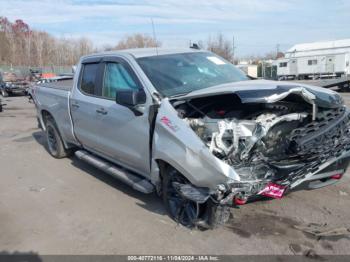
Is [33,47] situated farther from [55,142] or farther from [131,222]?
[131,222]

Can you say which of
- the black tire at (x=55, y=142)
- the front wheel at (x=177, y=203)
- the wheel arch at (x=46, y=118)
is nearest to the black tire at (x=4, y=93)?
the wheel arch at (x=46, y=118)

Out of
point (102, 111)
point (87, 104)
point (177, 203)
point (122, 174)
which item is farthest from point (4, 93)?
point (177, 203)

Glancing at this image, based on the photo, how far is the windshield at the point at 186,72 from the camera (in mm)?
4594

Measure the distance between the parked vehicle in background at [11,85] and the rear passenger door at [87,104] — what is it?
23.7 meters

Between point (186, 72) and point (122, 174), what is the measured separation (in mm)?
1598

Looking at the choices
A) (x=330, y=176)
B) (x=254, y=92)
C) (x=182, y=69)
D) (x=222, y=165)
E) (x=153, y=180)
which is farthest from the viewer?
(x=182, y=69)

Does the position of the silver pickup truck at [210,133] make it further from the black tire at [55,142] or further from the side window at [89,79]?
the black tire at [55,142]

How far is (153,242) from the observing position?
4035mm

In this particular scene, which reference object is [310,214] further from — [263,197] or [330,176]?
[263,197]

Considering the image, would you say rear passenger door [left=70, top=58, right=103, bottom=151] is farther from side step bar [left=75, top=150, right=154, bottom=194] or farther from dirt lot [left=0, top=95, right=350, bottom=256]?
dirt lot [left=0, top=95, right=350, bottom=256]

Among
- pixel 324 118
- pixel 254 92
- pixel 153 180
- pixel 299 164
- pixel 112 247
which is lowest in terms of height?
pixel 112 247

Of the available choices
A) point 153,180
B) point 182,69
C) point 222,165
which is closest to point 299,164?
point 222,165

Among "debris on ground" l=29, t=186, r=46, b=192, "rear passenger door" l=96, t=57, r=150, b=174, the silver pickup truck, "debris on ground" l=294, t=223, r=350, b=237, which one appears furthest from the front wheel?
"debris on ground" l=29, t=186, r=46, b=192

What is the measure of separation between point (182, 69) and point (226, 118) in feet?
4.03
